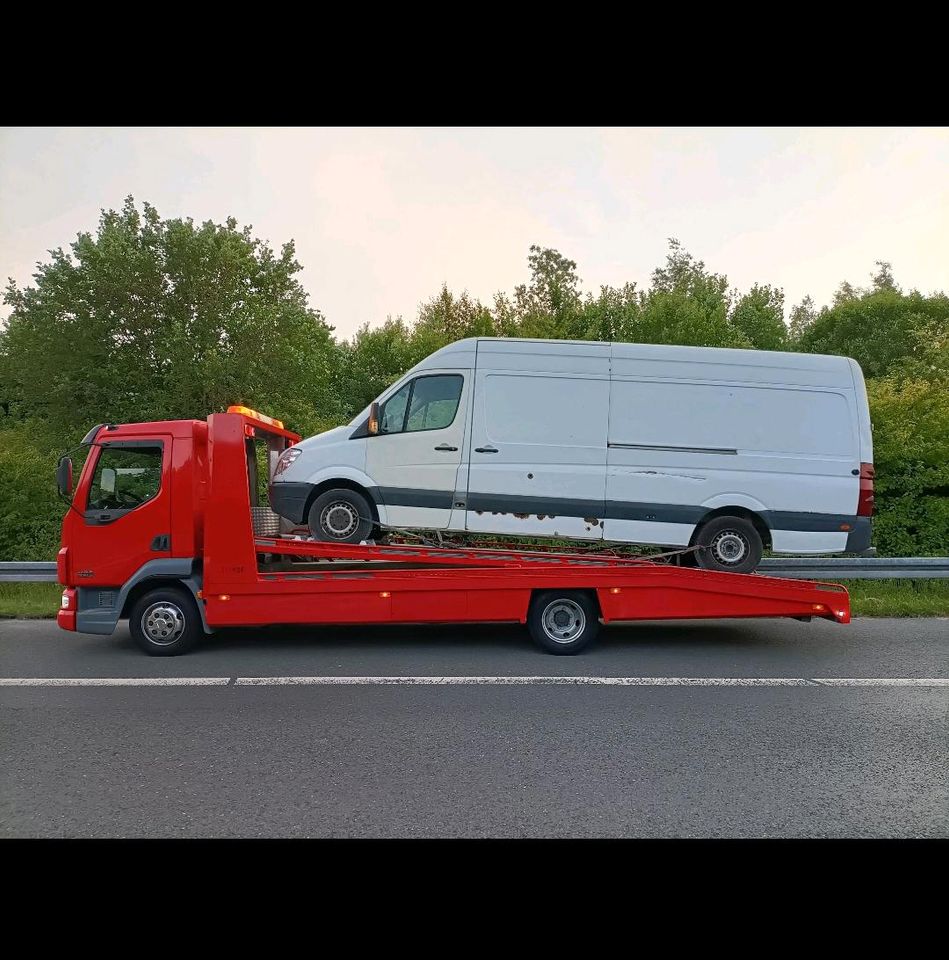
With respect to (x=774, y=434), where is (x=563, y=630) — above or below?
below

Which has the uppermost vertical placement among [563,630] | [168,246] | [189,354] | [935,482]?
[168,246]

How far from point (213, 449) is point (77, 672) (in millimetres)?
2301

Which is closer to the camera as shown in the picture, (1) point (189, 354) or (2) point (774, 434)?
(2) point (774, 434)

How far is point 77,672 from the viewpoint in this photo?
6902mm

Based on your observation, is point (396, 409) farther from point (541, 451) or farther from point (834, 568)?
point (834, 568)

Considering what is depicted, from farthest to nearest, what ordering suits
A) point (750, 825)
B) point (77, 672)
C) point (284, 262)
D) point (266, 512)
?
point (284, 262), point (266, 512), point (77, 672), point (750, 825)

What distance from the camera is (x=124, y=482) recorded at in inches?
304

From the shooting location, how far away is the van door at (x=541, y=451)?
774 cm

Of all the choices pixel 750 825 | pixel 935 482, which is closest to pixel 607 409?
pixel 750 825

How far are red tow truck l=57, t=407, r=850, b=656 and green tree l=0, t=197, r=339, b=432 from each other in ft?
24.4

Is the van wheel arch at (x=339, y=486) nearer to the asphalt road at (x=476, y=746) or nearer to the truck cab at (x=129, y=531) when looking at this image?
the truck cab at (x=129, y=531)

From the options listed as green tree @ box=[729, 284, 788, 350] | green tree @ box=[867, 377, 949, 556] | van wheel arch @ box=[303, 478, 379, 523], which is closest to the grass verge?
green tree @ box=[867, 377, 949, 556]

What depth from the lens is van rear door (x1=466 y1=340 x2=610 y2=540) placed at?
25.4 feet

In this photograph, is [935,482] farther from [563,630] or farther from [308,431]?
[308,431]
